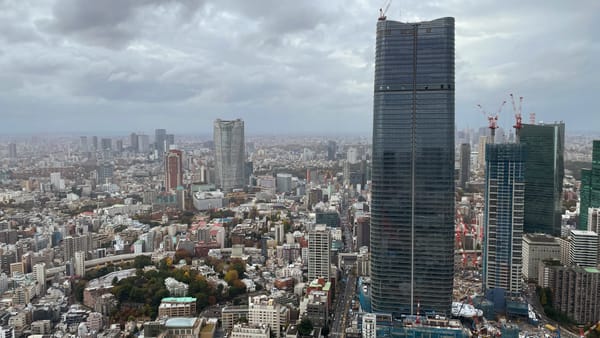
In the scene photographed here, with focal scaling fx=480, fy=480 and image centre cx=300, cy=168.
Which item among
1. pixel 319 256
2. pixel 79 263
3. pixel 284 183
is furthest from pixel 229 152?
pixel 319 256

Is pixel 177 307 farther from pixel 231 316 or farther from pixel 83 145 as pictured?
pixel 83 145

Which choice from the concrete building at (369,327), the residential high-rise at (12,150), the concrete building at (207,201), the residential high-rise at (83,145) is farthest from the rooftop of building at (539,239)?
the residential high-rise at (83,145)

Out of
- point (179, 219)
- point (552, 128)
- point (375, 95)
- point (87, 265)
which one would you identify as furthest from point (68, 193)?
point (552, 128)

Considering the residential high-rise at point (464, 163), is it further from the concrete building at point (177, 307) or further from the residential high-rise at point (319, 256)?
the concrete building at point (177, 307)

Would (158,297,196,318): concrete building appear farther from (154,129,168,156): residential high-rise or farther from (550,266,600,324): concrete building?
(154,129,168,156): residential high-rise

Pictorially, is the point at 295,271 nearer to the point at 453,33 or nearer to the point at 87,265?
the point at 87,265

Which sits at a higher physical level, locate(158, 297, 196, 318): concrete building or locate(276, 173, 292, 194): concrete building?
locate(276, 173, 292, 194): concrete building

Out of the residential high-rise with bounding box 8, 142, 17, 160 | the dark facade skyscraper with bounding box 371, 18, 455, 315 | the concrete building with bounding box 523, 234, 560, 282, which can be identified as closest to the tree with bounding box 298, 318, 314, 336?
the dark facade skyscraper with bounding box 371, 18, 455, 315
